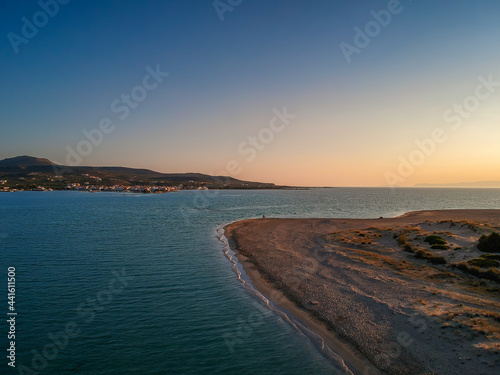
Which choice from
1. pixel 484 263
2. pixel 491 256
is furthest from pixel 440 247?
pixel 484 263

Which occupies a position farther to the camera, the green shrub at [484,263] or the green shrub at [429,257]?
the green shrub at [429,257]

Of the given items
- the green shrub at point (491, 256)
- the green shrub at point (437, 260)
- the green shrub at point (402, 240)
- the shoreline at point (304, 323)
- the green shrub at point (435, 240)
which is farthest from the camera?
the green shrub at point (402, 240)

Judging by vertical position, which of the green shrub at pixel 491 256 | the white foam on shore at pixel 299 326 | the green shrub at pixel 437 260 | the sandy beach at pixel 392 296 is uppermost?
the green shrub at pixel 491 256

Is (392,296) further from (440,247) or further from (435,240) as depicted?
(435,240)

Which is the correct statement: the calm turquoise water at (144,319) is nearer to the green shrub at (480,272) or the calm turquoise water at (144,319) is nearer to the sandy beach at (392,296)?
the sandy beach at (392,296)

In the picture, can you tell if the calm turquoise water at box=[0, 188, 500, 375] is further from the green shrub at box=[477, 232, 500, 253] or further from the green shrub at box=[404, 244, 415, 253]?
the green shrub at box=[477, 232, 500, 253]

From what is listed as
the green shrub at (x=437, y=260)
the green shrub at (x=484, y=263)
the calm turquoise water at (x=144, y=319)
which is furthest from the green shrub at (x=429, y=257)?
the calm turquoise water at (x=144, y=319)
